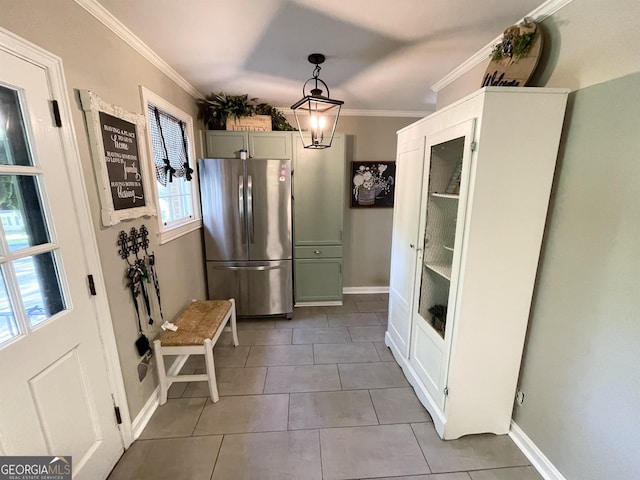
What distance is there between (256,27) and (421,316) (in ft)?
7.43

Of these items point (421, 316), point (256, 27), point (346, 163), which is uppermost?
point (256, 27)

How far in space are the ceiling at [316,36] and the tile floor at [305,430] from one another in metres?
2.53

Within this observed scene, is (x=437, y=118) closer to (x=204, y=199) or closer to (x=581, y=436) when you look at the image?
(x=581, y=436)

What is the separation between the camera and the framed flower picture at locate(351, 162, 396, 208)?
12.3ft

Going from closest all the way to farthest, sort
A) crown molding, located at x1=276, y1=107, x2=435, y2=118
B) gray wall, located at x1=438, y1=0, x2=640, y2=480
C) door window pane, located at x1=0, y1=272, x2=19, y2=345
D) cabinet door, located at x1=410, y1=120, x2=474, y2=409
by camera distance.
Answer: door window pane, located at x1=0, y1=272, x2=19, y2=345 < gray wall, located at x1=438, y1=0, x2=640, y2=480 < cabinet door, located at x1=410, y1=120, x2=474, y2=409 < crown molding, located at x1=276, y1=107, x2=435, y2=118

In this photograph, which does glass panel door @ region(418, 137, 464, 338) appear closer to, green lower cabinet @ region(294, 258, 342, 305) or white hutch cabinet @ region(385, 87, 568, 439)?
white hutch cabinet @ region(385, 87, 568, 439)

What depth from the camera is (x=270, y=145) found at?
318cm

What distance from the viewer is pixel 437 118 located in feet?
5.80

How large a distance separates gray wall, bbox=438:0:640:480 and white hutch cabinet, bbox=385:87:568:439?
3.4 inches

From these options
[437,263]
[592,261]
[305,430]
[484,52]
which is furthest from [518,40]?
[305,430]

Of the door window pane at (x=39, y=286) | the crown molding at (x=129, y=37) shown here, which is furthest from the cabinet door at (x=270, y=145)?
the door window pane at (x=39, y=286)

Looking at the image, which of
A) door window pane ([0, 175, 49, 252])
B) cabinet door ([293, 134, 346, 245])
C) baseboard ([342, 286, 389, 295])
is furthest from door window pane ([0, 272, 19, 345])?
baseboard ([342, 286, 389, 295])

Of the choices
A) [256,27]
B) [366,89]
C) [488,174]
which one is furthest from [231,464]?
[366,89]

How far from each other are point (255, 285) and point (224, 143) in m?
1.68
